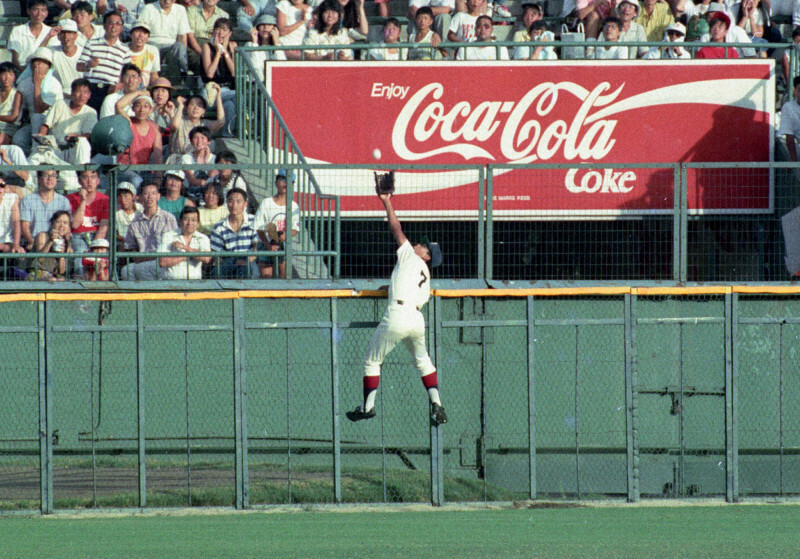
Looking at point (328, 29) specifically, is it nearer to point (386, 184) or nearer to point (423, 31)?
point (423, 31)

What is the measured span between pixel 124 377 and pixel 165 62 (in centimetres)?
517

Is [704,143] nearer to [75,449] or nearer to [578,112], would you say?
[578,112]

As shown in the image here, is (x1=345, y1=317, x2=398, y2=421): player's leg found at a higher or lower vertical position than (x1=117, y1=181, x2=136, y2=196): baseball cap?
lower

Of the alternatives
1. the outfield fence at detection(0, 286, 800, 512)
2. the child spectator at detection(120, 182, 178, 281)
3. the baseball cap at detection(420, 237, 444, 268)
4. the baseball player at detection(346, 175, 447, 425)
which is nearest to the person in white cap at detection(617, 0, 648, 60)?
the outfield fence at detection(0, 286, 800, 512)

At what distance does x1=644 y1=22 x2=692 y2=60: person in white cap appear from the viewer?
45.3 ft

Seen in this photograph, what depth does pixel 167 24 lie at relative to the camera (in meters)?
14.9

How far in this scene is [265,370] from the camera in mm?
11305

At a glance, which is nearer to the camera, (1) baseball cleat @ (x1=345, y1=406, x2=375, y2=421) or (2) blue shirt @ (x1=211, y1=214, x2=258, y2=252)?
(1) baseball cleat @ (x1=345, y1=406, x2=375, y2=421)

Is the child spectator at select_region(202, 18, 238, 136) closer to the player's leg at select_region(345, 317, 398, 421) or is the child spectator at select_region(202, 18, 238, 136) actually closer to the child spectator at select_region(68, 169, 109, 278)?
the child spectator at select_region(68, 169, 109, 278)

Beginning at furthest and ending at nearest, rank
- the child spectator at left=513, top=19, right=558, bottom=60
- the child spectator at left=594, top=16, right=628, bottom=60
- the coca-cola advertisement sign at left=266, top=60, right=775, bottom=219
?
the child spectator at left=513, top=19, right=558, bottom=60, the child spectator at left=594, top=16, right=628, bottom=60, the coca-cola advertisement sign at left=266, top=60, right=775, bottom=219

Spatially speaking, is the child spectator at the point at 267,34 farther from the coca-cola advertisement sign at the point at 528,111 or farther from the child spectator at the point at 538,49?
the child spectator at the point at 538,49

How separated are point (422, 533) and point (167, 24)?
854 centimetres

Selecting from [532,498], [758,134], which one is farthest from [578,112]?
[532,498]

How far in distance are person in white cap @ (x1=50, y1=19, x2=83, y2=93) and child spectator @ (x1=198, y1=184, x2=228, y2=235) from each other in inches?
151
